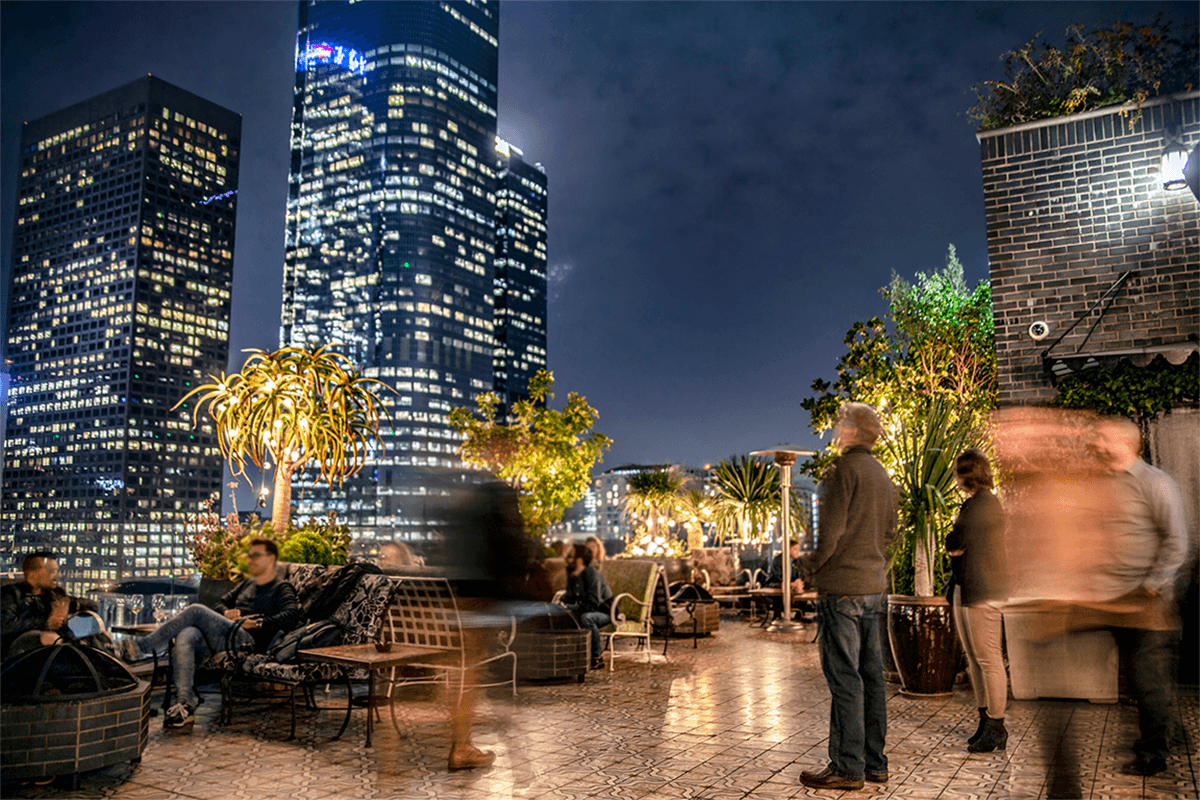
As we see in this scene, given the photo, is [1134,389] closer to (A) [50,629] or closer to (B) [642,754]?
(B) [642,754]

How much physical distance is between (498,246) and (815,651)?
116 meters

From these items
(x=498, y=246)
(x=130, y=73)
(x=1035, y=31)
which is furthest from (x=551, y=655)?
(x=498, y=246)

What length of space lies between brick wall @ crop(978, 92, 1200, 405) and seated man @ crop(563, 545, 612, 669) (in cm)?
401

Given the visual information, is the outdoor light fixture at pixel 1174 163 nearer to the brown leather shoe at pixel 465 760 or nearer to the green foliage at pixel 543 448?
the brown leather shoe at pixel 465 760

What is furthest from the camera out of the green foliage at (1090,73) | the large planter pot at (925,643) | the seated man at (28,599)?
the green foliage at (1090,73)

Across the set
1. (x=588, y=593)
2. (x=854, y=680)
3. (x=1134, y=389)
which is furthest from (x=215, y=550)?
(x=1134, y=389)

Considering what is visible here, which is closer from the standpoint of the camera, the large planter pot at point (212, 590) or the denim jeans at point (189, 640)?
the denim jeans at point (189, 640)

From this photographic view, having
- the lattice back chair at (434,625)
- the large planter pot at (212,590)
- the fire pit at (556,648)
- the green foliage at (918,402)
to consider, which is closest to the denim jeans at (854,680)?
the lattice back chair at (434,625)

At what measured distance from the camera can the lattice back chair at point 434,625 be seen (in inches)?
156

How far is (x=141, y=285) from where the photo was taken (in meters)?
7.56

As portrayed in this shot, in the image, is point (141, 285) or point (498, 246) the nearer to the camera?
point (141, 285)

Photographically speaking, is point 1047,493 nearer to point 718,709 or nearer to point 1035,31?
point 718,709

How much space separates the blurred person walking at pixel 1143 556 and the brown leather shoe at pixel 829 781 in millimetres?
1283

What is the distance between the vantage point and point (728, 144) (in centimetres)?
4075
